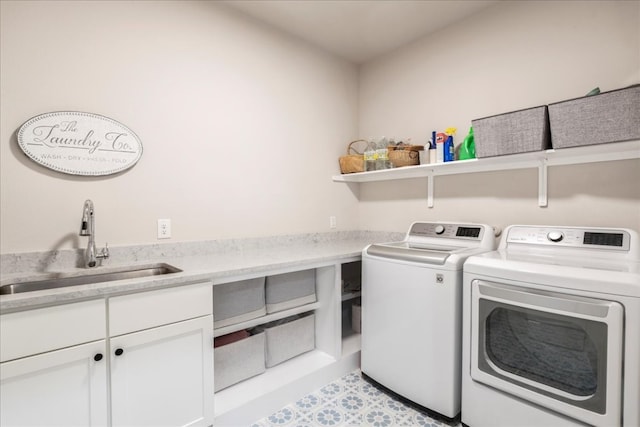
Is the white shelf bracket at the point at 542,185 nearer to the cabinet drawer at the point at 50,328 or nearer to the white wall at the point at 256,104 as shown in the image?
the white wall at the point at 256,104

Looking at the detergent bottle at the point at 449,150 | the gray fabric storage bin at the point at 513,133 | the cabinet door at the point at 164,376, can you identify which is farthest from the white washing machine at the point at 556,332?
the cabinet door at the point at 164,376

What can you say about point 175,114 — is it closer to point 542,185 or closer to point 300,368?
point 300,368

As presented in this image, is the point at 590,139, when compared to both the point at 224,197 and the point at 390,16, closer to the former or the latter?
the point at 390,16

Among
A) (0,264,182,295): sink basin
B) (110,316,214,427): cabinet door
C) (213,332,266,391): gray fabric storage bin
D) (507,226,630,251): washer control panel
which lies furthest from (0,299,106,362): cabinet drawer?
(507,226,630,251): washer control panel

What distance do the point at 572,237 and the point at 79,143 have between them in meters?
2.63

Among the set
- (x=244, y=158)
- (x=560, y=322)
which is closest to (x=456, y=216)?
(x=560, y=322)

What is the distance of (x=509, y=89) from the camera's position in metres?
2.04

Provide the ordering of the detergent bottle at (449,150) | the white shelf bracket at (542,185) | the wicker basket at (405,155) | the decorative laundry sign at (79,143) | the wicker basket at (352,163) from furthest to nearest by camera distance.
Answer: the wicker basket at (352,163) → the wicker basket at (405,155) → the detergent bottle at (449,150) → the white shelf bracket at (542,185) → the decorative laundry sign at (79,143)

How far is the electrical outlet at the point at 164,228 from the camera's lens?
1864 millimetres

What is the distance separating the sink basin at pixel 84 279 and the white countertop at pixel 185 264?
0.03 meters

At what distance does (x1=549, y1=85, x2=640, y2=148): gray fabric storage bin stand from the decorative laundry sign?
2.25 meters

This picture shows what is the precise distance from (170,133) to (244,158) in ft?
1.67

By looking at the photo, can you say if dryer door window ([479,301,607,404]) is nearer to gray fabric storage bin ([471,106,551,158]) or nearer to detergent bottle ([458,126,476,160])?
gray fabric storage bin ([471,106,551,158])

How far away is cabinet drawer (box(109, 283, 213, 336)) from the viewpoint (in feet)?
4.04
